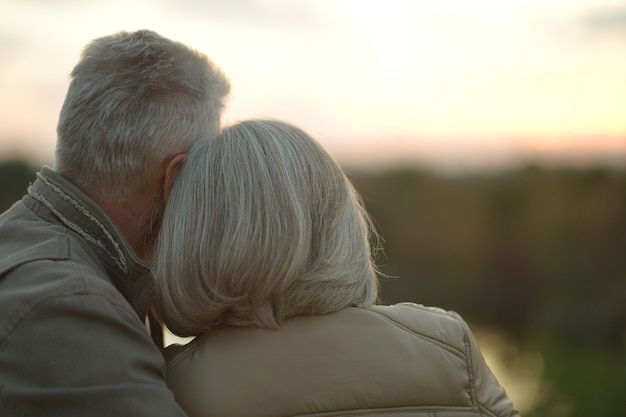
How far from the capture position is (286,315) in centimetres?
171

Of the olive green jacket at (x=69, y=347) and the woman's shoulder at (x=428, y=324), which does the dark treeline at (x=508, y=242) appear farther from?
the olive green jacket at (x=69, y=347)

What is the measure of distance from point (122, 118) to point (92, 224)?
0.90 ft

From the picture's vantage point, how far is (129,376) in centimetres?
152

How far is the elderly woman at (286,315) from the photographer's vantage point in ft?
5.32

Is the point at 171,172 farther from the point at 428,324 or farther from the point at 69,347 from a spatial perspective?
the point at 428,324

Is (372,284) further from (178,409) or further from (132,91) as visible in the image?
(132,91)

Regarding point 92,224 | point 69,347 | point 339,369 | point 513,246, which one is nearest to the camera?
point 69,347

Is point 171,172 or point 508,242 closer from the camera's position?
point 171,172

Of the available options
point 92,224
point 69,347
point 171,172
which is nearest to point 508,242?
point 171,172

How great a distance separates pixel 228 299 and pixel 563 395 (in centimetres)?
385

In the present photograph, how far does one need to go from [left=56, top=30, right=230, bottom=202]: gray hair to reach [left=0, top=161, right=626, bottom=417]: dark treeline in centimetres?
658

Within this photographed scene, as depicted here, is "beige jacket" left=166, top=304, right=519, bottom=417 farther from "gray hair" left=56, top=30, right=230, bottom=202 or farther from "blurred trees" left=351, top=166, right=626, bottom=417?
"blurred trees" left=351, top=166, right=626, bottom=417

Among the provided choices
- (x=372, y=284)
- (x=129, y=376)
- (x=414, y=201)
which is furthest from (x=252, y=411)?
(x=414, y=201)

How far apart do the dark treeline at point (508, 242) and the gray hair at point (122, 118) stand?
259 inches
